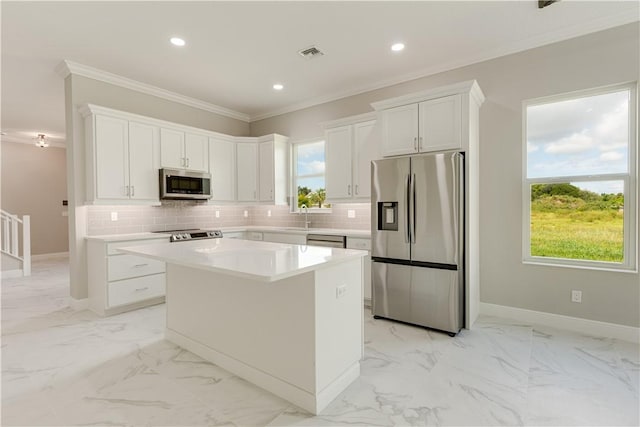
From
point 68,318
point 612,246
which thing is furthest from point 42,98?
point 612,246

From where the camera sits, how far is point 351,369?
2.22 meters

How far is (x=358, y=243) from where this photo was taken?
3.88 m

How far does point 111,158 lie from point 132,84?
1.15 metres

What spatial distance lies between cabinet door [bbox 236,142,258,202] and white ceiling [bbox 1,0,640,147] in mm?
1120

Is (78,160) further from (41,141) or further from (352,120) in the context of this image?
(41,141)

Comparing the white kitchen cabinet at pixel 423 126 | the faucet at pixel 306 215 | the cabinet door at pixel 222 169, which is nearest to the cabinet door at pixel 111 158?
the cabinet door at pixel 222 169

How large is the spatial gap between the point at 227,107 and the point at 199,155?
46.4 inches

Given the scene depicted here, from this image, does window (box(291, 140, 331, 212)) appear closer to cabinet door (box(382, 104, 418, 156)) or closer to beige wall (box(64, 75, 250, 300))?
cabinet door (box(382, 104, 418, 156))

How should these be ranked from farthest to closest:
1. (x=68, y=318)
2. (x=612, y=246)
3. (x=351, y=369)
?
(x=68, y=318), (x=612, y=246), (x=351, y=369)

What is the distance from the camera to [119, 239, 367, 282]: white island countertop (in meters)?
1.62

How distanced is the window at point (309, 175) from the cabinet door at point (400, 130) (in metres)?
1.63

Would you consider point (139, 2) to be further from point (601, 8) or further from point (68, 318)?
point (601, 8)

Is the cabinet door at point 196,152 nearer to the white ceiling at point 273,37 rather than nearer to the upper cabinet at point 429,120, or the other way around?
the white ceiling at point 273,37

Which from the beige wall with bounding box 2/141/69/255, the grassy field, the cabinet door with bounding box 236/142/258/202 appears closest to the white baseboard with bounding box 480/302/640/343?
the grassy field
